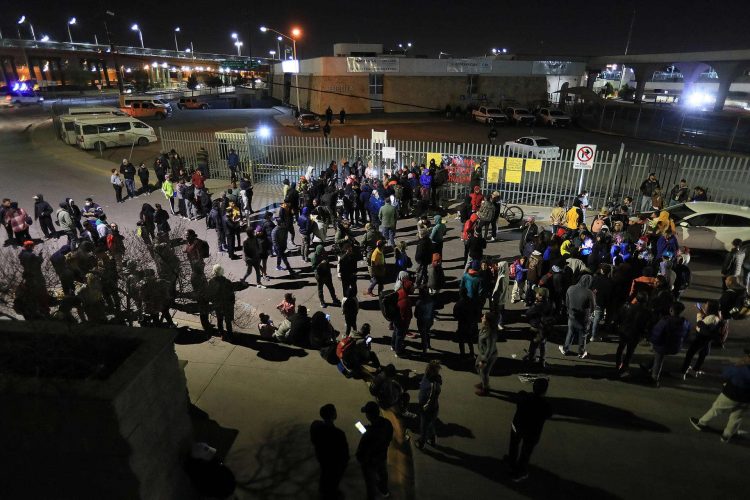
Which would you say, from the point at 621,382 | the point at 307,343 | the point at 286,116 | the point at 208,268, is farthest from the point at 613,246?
the point at 286,116

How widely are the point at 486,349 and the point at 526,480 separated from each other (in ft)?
5.79

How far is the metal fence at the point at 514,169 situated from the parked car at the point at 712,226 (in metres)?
2.61

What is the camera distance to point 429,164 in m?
15.4

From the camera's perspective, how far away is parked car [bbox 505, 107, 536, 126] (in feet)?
117

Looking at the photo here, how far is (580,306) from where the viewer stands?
275 inches

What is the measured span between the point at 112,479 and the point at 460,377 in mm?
4942

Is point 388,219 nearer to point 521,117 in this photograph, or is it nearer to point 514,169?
point 514,169

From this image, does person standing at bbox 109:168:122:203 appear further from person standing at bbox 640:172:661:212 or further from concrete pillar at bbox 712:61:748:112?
concrete pillar at bbox 712:61:748:112

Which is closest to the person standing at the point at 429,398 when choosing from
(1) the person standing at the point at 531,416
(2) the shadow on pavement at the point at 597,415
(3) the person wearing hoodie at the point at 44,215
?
(1) the person standing at the point at 531,416

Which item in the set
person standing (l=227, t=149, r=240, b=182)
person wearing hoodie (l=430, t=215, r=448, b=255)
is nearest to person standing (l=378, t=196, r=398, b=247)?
person wearing hoodie (l=430, t=215, r=448, b=255)

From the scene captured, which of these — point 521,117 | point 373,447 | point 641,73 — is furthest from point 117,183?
point 641,73

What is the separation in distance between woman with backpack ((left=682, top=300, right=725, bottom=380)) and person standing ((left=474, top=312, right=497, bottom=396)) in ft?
10.2

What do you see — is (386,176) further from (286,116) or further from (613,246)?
(286,116)

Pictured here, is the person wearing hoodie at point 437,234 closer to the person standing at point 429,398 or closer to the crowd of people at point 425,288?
the crowd of people at point 425,288
